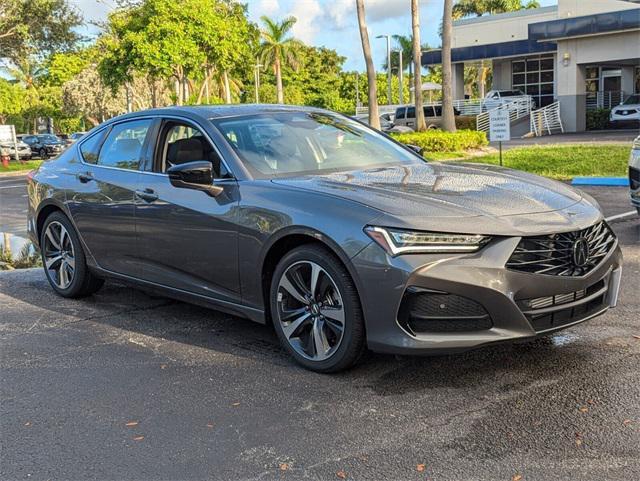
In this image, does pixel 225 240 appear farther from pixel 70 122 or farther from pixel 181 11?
pixel 70 122

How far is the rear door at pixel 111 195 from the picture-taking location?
5438 mm

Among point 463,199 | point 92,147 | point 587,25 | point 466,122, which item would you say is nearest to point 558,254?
point 463,199

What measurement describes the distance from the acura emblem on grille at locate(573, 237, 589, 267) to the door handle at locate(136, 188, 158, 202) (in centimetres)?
285

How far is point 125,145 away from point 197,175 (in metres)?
1.42

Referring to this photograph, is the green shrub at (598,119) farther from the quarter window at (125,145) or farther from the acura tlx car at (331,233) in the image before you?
the quarter window at (125,145)

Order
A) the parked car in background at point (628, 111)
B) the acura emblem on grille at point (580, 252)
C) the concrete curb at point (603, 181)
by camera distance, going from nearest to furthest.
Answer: the acura emblem on grille at point (580, 252)
the concrete curb at point (603, 181)
the parked car in background at point (628, 111)

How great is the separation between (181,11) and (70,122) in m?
51.7

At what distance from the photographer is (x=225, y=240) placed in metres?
4.59

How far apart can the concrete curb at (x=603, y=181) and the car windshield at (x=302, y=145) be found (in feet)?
28.5

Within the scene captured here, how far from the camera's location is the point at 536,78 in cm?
4088

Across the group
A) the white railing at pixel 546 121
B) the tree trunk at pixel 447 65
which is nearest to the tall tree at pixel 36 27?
the tree trunk at pixel 447 65

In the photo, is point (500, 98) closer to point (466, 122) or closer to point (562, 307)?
point (466, 122)

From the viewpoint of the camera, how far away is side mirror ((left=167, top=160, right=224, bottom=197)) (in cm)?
459

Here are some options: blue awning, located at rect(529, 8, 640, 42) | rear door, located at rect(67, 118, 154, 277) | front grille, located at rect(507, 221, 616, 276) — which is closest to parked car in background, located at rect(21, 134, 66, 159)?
blue awning, located at rect(529, 8, 640, 42)
